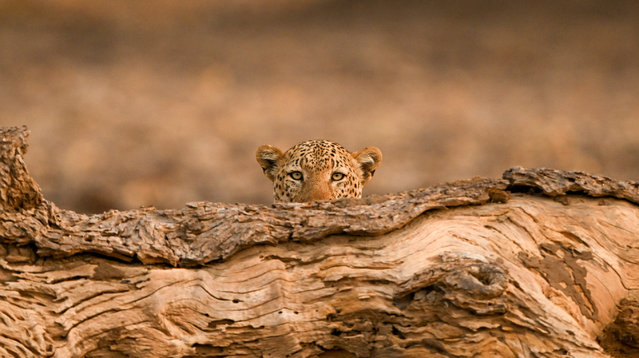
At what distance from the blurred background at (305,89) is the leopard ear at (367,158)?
4.30m

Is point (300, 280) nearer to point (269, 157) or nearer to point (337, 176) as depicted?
point (337, 176)

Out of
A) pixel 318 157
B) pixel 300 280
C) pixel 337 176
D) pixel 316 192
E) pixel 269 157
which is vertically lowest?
pixel 300 280

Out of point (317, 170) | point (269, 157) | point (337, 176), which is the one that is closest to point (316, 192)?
point (317, 170)

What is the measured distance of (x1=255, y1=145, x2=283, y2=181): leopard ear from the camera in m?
7.93

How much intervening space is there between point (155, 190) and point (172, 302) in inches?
325

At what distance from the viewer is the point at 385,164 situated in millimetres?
12477

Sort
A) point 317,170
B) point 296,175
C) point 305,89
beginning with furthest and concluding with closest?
point 305,89
point 296,175
point 317,170

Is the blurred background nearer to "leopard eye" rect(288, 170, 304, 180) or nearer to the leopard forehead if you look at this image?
the leopard forehead

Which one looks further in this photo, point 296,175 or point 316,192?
point 296,175

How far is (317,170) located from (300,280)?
3438 mm

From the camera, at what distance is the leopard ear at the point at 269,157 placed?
26.0 feet

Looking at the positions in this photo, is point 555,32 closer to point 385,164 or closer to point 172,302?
point 385,164

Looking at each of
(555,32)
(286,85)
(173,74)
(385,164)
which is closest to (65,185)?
(173,74)

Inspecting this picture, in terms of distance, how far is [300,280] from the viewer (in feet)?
12.9
